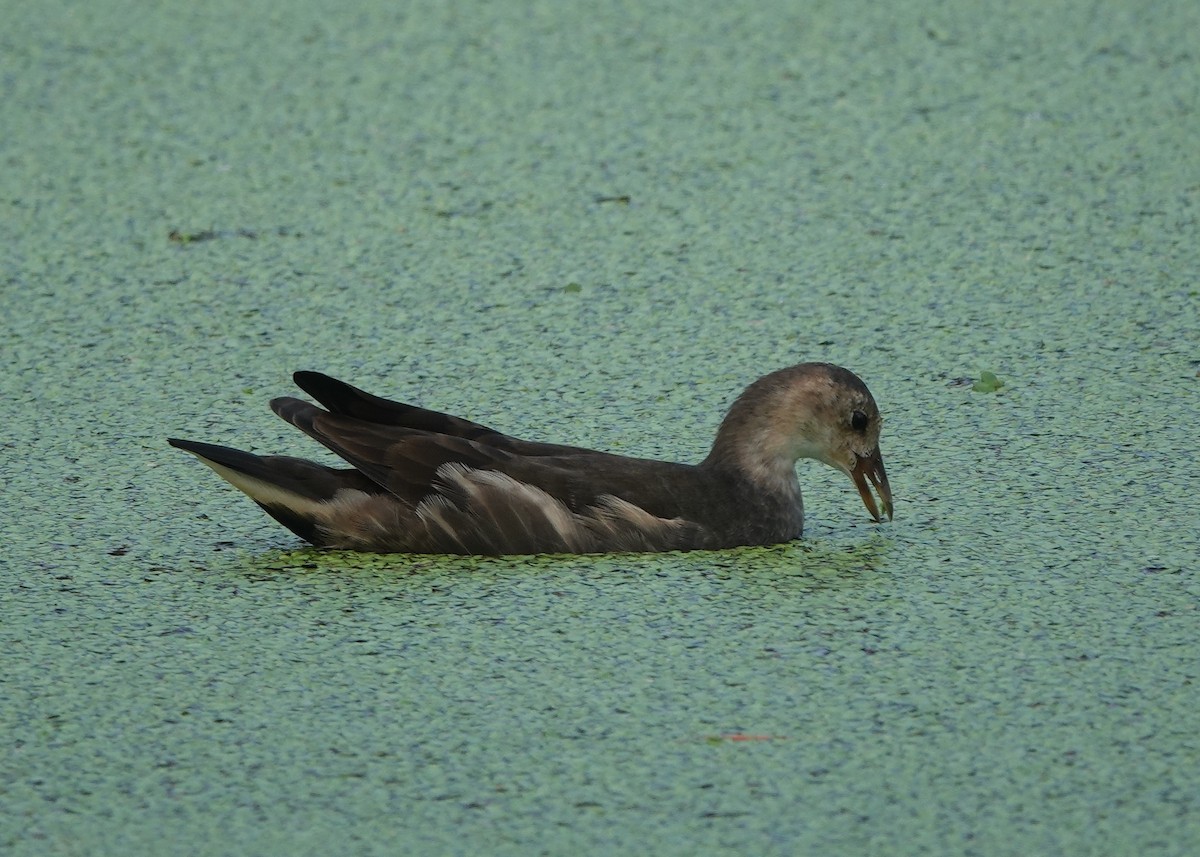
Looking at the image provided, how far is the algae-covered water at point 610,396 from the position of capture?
1.78 metres

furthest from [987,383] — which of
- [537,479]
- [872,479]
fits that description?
[537,479]

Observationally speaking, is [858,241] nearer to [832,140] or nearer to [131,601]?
[832,140]

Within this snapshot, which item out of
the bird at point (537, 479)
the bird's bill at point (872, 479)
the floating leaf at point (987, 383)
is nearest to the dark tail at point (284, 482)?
the bird at point (537, 479)

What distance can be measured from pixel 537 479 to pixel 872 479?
0.42 m

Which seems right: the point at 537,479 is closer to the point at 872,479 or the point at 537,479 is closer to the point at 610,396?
the point at 872,479

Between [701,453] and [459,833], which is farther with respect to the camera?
[701,453]

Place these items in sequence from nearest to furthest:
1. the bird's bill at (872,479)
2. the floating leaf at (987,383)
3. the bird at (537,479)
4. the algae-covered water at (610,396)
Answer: the algae-covered water at (610,396) < the bird at (537,479) < the bird's bill at (872,479) < the floating leaf at (987,383)

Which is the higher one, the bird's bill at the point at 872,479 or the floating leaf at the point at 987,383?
the floating leaf at the point at 987,383

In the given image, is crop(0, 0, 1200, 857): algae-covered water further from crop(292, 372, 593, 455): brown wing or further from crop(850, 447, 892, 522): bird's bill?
crop(292, 372, 593, 455): brown wing

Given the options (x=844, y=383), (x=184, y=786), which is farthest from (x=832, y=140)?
(x=184, y=786)

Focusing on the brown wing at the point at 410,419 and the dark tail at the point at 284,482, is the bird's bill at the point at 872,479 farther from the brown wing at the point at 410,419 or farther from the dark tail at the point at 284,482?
the dark tail at the point at 284,482

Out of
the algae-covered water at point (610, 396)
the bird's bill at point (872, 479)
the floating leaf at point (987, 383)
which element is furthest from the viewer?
the floating leaf at point (987, 383)

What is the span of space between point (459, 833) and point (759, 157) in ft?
6.94

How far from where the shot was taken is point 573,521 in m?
2.25
